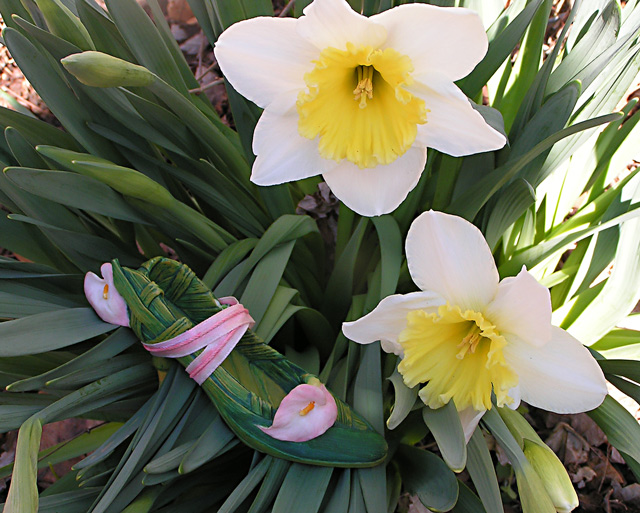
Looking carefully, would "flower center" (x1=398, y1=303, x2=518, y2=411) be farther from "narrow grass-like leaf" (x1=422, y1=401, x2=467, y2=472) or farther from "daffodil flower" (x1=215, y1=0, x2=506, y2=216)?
"daffodil flower" (x1=215, y1=0, x2=506, y2=216)

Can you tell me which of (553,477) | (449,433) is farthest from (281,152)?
(553,477)

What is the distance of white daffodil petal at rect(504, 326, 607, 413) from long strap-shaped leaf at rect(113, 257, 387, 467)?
10.4 inches

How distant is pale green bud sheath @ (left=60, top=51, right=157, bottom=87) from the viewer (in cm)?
78

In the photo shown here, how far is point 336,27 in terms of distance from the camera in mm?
882

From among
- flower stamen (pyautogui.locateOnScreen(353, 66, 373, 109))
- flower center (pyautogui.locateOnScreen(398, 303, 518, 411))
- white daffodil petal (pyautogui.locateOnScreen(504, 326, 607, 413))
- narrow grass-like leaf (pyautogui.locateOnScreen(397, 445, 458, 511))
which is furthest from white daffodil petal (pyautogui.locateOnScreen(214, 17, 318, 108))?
narrow grass-like leaf (pyautogui.locateOnScreen(397, 445, 458, 511))

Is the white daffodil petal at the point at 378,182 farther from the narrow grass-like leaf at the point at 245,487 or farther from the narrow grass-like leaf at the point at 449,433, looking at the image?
the narrow grass-like leaf at the point at 245,487

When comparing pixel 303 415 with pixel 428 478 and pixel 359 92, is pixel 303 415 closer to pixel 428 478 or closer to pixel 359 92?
pixel 428 478

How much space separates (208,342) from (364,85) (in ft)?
1.73

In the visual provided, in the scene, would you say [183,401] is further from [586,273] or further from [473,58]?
[586,273]

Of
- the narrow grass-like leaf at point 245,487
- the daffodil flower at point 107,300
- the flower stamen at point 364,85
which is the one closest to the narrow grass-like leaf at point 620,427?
the narrow grass-like leaf at point 245,487

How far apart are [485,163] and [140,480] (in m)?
0.90

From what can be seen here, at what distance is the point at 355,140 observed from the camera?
1.02 m

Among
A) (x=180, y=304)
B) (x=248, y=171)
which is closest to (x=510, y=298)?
(x=180, y=304)

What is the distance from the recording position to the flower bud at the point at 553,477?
78 cm
